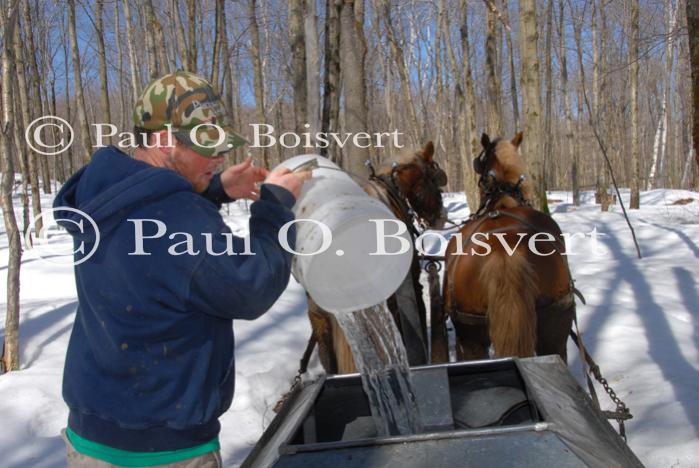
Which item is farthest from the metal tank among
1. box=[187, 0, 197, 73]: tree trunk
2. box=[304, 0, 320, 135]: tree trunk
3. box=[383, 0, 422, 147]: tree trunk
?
box=[383, 0, 422, 147]: tree trunk

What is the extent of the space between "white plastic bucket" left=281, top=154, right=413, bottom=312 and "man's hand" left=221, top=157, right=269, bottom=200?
9 cm

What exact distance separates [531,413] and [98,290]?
4.16ft

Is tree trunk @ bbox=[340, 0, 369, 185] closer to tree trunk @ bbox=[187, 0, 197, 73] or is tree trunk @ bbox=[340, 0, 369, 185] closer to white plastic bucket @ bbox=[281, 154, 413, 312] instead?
white plastic bucket @ bbox=[281, 154, 413, 312]

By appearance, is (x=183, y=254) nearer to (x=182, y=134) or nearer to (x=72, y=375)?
(x=182, y=134)

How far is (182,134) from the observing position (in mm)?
1544

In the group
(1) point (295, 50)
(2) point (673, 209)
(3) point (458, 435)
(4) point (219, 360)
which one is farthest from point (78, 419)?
(2) point (673, 209)

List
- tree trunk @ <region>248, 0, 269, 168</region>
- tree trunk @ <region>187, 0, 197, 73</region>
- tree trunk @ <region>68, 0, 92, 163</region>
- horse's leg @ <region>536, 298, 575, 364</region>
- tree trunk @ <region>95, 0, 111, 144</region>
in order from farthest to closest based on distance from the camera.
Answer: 1. tree trunk @ <region>95, 0, 111, 144</region>
2. tree trunk @ <region>68, 0, 92, 163</region>
3. tree trunk @ <region>248, 0, 269, 168</region>
4. tree trunk @ <region>187, 0, 197, 73</region>
5. horse's leg @ <region>536, 298, 575, 364</region>

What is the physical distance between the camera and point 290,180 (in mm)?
1575

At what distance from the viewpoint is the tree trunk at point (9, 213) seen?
4777 millimetres

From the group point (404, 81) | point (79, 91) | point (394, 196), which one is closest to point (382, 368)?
point (394, 196)

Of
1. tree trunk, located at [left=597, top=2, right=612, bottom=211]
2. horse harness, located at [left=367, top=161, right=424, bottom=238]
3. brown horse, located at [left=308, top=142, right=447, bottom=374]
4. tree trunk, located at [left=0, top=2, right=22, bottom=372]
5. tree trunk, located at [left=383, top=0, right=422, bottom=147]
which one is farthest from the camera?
tree trunk, located at [left=597, top=2, right=612, bottom=211]

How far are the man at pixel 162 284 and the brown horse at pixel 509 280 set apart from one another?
86.3 inches

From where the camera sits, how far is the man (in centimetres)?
141

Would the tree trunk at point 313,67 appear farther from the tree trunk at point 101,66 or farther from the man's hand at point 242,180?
the tree trunk at point 101,66
